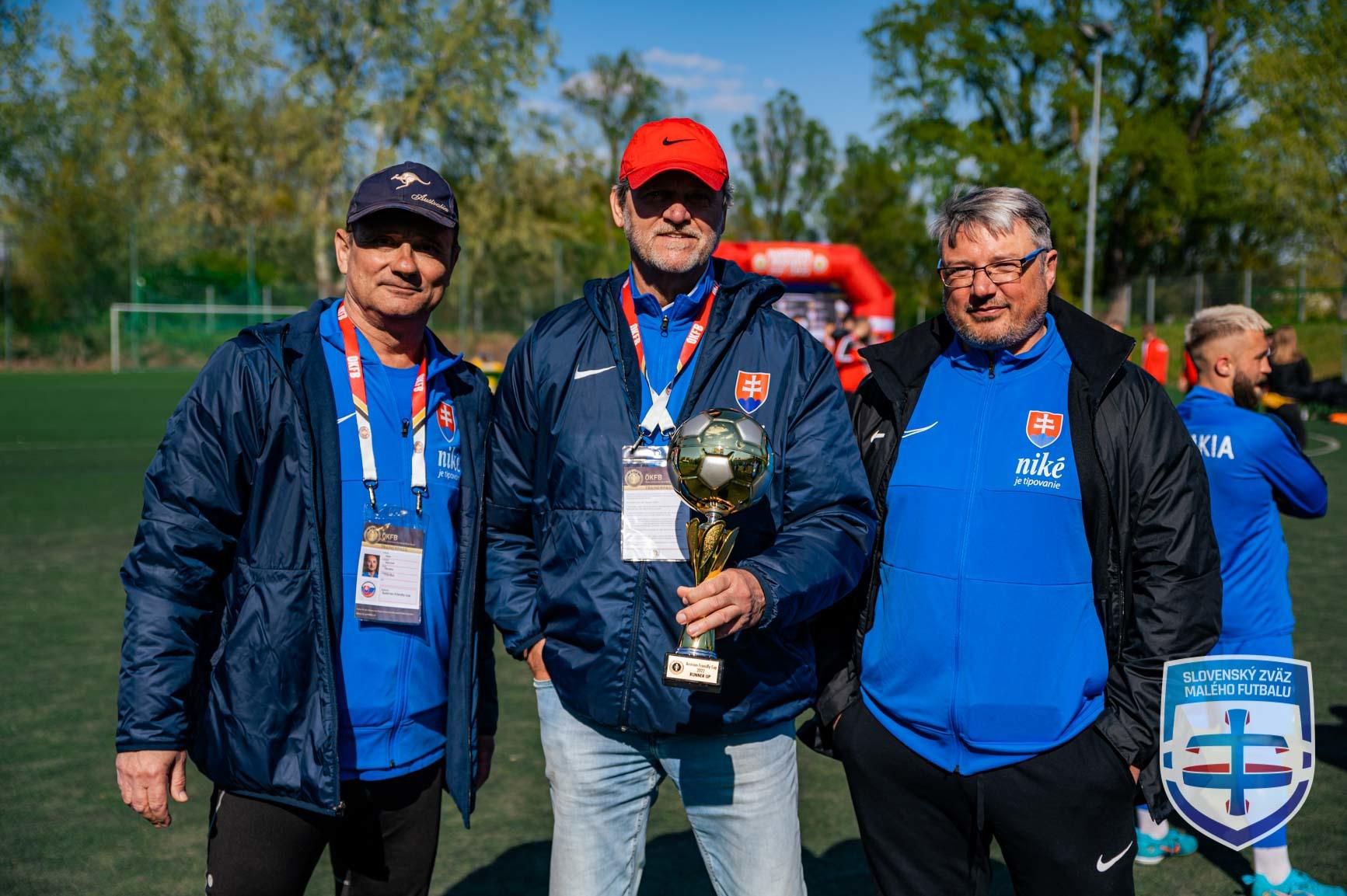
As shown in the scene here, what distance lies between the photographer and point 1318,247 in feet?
91.7

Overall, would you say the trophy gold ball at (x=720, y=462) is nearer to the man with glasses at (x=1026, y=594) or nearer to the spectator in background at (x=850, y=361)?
the man with glasses at (x=1026, y=594)

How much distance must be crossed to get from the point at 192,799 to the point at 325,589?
257cm

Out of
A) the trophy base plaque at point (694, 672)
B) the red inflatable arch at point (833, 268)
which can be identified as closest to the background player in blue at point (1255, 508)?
the trophy base plaque at point (694, 672)

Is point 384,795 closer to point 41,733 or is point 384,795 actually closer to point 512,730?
point 512,730

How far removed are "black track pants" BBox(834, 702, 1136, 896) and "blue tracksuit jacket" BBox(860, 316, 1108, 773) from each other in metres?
0.05

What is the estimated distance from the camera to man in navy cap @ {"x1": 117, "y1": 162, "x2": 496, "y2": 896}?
7.45 ft

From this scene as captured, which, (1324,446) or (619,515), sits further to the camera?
(1324,446)

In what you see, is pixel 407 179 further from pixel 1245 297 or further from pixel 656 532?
pixel 1245 297

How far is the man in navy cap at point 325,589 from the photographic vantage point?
2.27m

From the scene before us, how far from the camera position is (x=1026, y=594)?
2.35 meters

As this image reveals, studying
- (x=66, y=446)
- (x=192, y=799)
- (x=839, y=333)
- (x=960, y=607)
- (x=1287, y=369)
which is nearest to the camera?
(x=960, y=607)

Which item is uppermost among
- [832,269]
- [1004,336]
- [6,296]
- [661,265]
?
[832,269]

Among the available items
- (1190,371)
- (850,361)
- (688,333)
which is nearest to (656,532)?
(688,333)

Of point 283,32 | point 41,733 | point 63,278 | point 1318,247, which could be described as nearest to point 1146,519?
point 41,733
